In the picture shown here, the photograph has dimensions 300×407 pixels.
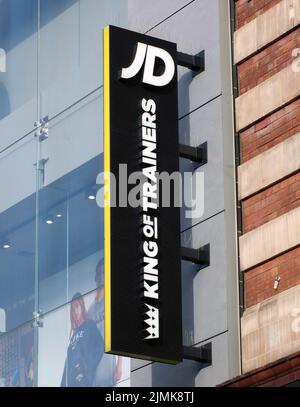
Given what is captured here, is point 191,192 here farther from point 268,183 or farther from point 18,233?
point 18,233

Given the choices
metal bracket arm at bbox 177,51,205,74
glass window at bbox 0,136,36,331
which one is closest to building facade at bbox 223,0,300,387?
metal bracket arm at bbox 177,51,205,74

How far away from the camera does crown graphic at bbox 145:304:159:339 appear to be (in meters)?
28.6

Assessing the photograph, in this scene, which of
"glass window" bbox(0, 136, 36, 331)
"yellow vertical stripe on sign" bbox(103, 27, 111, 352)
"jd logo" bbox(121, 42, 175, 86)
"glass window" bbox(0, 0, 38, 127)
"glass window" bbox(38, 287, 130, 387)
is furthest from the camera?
"glass window" bbox(0, 0, 38, 127)

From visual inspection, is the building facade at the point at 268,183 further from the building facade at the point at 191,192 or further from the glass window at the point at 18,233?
the glass window at the point at 18,233

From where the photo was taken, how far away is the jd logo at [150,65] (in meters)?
30.0

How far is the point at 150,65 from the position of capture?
30297 mm

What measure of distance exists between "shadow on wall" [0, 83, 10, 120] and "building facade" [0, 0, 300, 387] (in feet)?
0.12

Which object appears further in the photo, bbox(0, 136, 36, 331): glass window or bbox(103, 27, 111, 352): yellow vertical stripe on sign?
bbox(0, 136, 36, 331): glass window

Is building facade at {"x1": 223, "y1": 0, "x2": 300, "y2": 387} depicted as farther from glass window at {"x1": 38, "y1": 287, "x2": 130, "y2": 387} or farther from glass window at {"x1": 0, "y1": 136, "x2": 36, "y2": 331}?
glass window at {"x1": 0, "y1": 136, "x2": 36, "y2": 331}

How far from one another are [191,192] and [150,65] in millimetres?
2362

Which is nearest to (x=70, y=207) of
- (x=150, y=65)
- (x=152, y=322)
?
(x=150, y=65)

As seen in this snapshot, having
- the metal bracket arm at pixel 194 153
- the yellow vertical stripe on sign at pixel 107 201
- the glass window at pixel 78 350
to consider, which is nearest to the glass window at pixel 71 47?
the yellow vertical stripe on sign at pixel 107 201

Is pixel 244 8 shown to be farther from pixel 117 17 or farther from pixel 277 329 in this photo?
pixel 277 329

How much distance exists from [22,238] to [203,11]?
5526 mm
